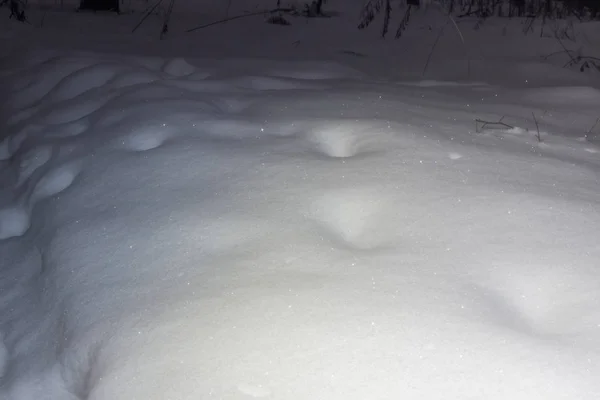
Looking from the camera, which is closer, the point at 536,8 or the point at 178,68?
the point at 178,68

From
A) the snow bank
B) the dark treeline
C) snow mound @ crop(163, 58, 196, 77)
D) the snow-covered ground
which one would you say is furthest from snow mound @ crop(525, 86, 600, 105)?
the dark treeline

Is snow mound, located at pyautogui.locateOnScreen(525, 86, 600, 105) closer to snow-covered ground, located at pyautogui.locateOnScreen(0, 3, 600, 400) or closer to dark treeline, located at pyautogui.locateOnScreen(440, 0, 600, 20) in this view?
snow-covered ground, located at pyautogui.locateOnScreen(0, 3, 600, 400)

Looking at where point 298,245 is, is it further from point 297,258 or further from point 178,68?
point 178,68

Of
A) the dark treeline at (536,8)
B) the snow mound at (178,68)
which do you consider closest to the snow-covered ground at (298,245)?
the snow mound at (178,68)

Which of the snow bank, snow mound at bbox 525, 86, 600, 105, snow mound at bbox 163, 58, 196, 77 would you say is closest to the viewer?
the snow bank

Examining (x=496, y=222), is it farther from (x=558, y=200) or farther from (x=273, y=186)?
(x=273, y=186)

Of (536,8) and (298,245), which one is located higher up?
(298,245)

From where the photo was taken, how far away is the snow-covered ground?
818 mm

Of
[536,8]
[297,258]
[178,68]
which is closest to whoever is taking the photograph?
[297,258]

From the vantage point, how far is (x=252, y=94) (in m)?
2.04

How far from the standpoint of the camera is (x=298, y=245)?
109 centimetres

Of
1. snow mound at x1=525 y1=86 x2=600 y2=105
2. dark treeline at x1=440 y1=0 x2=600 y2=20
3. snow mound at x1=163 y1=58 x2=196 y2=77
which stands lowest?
dark treeline at x1=440 y1=0 x2=600 y2=20

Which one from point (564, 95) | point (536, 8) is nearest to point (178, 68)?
point (564, 95)

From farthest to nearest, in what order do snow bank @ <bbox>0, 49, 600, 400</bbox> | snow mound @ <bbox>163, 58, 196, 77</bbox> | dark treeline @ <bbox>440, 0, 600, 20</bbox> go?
dark treeline @ <bbox>440, 0, 600, 20</bbox>
snow mound @ <bbox>163, 58, 196, 77</bbox>
snow bank @ <bbox>0, 49, 600, 400</bbox>
